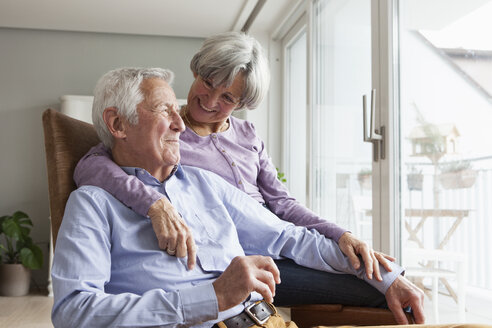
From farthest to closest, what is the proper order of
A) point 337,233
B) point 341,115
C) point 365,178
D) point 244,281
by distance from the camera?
1. point 341,115
2. point 365,178
3. point 337,233
4. point 244,281

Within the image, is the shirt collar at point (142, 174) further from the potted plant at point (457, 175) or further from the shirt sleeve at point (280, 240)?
the potted plant at point (457, 175)

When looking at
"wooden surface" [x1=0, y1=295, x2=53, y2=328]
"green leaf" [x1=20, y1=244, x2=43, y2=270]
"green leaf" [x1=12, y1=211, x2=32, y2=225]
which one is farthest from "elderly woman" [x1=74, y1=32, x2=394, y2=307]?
"green leaf" [x1=12, y1=211, x2=32, y2=225]

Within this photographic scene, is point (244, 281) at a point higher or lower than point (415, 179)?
lower

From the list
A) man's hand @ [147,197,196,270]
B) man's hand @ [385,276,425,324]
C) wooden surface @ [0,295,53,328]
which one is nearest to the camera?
man's hand @ [147,197,196,270]

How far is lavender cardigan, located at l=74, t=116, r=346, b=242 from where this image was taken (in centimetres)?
159

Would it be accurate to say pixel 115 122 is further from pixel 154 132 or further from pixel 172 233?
pixel 172 233

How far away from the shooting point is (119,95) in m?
1.49

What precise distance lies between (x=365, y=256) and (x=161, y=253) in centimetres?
55

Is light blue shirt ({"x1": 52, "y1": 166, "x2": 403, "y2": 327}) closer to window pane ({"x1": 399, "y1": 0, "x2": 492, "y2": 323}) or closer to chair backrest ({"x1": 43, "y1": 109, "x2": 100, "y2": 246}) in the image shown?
chair backrest ({"x1": 43, "y1": 109, "x2": 100, "y2": 246})

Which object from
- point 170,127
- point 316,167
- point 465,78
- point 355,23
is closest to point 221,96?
point 170,127

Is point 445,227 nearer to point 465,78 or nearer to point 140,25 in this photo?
point 465,78

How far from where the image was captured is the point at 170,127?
152 centimetres

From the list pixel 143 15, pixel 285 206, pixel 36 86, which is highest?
pixel 143 15

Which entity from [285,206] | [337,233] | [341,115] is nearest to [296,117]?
[341,115]
